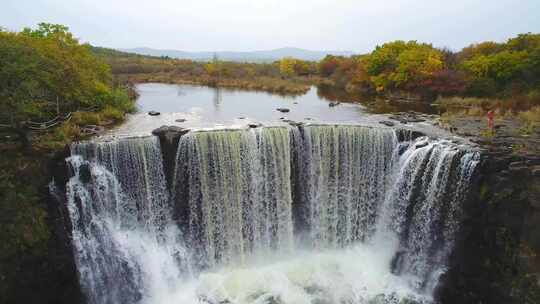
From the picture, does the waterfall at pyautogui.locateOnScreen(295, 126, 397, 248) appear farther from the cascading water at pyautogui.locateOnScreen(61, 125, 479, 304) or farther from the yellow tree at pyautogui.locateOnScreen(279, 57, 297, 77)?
the yellow tree at pyautogui.locateOnScreen(279, 57, 297, 77)

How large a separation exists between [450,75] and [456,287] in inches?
767

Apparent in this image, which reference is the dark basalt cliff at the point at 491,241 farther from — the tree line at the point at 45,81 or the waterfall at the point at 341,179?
the waterfall at the point at 341,179

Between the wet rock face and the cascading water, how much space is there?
0.47m

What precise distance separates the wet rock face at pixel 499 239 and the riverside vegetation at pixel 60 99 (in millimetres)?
6214

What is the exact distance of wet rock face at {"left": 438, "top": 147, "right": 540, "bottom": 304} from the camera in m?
10.6

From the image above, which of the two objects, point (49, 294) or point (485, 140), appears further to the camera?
point (485, 140)

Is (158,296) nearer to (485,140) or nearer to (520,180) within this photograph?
(520,180)

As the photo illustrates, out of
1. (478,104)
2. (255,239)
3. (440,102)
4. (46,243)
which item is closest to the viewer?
(46,243)

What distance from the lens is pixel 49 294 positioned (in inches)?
435

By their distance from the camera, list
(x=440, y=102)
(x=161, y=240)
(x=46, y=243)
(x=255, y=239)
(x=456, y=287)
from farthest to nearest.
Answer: (x=440, y=102)
(x=255, y=239)
(x=161, y=240)
(x=456, y=287)
(x=46, y=243)

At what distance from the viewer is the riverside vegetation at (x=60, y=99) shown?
10.6 metres

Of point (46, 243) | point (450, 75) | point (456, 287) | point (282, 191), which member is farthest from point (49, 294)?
point (450, 75)

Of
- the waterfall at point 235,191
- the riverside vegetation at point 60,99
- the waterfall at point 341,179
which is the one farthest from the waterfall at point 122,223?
the waterfall at point 341,179

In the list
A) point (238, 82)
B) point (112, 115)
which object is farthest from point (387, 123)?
point (238, 82)
